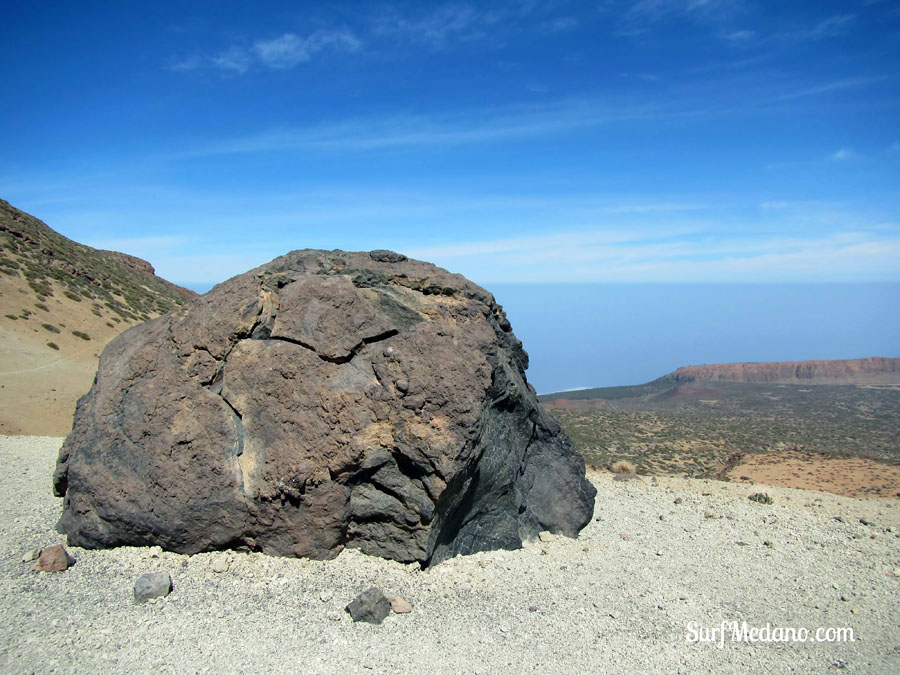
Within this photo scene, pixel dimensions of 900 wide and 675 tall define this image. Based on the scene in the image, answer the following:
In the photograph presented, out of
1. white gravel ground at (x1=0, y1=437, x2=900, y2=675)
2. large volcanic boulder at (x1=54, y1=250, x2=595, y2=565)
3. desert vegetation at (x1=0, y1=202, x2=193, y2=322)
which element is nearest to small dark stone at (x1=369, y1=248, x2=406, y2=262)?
large volcanic boulder at (x1=54, y1=250, x2=595, y2=565)

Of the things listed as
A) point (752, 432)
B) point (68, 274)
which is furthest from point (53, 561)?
point (68, 274)

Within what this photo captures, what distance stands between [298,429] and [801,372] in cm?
6403

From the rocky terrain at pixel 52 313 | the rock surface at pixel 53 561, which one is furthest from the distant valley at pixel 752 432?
the rocky terrain at pixel 52 313

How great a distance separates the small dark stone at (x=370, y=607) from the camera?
614 cm

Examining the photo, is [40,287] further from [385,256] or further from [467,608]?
[467,608]

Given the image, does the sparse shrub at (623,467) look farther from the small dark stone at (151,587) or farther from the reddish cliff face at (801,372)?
the reddish cliff face at (801,372)

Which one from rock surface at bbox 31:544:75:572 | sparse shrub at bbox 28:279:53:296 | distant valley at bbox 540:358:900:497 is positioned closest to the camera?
rock surface at bbox 31:544:75:572

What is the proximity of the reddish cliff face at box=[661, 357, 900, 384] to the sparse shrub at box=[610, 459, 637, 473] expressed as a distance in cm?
4333

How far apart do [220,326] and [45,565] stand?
11.2 feet

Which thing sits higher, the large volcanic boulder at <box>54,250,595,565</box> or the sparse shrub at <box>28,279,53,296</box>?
the sparse shrub at <box>28,279,53,296</box>

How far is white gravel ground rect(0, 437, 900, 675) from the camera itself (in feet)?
18.2

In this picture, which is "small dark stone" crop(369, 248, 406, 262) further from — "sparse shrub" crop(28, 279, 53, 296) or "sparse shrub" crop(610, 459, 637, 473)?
"sparse shrub" crop(28, 279, 53, 296)

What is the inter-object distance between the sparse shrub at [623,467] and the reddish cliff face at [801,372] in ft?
142

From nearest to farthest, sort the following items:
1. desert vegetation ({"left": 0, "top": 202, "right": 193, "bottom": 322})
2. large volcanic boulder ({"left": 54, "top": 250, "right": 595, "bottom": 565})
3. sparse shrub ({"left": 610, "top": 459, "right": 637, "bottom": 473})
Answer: large volcanic boulder ({"left": 54, "top": 250, "right": 595, "bottom": 565}) < sparse shrub ({"left": 610, "top": 459, "right": 637, "bottom": 473}) < desert vegetation ({"left": 0, "top": 202, "right": 193, "bottom": 322})
